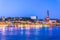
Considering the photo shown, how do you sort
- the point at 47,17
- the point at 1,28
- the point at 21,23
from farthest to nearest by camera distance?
the point at 1,28 → the point at 21,23 → the point at 47,17

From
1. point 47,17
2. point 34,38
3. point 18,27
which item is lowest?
point 34,38

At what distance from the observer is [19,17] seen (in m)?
3.11

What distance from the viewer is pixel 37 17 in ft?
10.0

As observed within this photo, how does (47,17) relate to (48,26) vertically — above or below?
above

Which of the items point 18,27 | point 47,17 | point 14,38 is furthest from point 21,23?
point 47,17

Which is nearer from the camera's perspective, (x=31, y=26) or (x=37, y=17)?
(x=37, y=17)

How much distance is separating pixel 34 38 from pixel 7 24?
651 mm

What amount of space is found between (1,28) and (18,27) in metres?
0.42

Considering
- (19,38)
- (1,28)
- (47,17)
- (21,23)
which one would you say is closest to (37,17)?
(47,17)

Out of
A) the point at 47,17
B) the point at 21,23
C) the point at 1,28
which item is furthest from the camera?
the point at 1,28

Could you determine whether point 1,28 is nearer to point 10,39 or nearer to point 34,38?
point 10,39

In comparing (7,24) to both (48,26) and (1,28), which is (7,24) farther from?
(48,26)

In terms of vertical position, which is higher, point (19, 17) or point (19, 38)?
point (19, 17)

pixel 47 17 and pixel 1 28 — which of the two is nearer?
pixel 47 17
